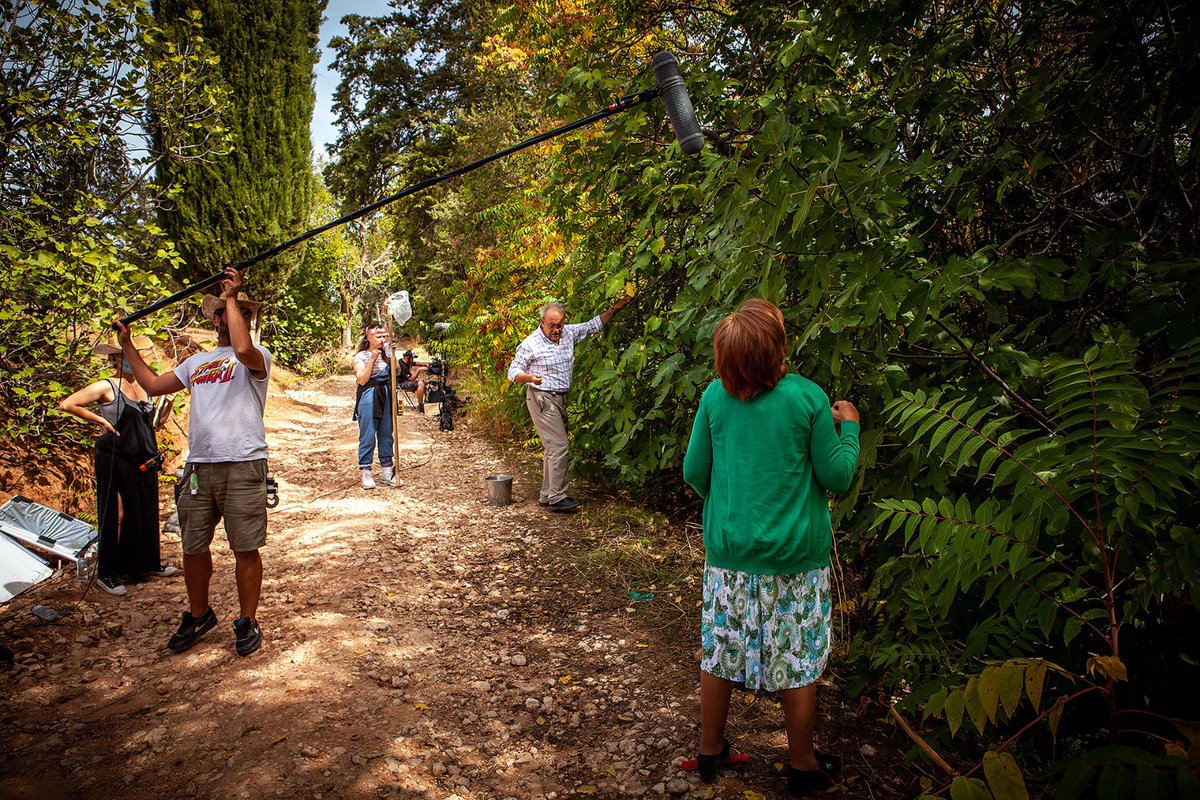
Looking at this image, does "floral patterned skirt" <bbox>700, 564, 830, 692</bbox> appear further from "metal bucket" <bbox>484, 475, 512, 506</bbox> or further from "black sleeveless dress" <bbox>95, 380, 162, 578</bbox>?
"metal bucket" <bbox>484, 475, 512, 506</bbox>

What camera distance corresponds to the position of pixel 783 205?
195 cm

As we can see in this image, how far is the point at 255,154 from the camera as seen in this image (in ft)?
45.0

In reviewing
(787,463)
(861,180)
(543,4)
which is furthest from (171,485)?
(861,180)

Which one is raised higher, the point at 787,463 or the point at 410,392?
the point at 787,463

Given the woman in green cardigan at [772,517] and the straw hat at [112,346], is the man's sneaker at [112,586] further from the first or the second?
the woman in green cardigan at [772,517]

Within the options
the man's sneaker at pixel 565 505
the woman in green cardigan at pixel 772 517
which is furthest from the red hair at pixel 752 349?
the man's sneaker at pixel 565 505

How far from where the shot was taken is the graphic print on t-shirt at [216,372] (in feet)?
12.5

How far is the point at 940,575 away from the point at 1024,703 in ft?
4.09

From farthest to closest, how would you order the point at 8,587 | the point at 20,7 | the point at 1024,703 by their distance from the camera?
the point at 20,7, the point at 8,587, the point at 1024,703

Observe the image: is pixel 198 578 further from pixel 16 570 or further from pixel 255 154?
pixel 255 154

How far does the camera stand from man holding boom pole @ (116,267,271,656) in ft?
12.5

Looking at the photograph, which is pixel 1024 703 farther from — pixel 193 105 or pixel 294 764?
pixel 193 105

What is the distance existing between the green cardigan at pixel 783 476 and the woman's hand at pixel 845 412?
0.14 feet

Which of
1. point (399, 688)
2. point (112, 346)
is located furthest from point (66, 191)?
point (399, 688)
